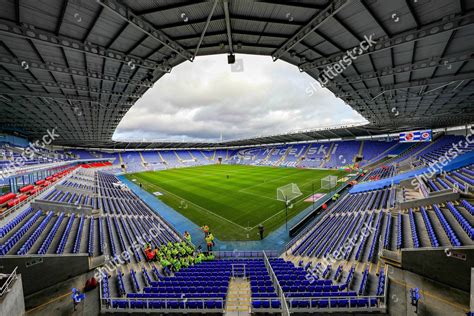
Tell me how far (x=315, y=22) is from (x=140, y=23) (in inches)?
288

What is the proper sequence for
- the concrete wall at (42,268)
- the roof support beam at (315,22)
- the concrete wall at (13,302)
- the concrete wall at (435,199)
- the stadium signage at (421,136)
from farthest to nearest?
the stadium signage at (421,136)
the concrete wall at (435,199)
the concrete wall at (42,268)
the roof support beam at (315,22)
the concrete wall at (13,302)

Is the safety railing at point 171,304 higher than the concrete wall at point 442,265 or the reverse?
the reverse

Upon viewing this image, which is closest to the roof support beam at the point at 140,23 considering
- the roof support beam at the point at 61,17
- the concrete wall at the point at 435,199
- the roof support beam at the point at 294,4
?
the roof support beam at the point at 61,17

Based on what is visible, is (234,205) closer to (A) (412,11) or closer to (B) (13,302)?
(B) (13,302)

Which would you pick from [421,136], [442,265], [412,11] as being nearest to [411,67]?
[412,11]

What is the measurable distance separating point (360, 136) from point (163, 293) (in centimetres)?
6318

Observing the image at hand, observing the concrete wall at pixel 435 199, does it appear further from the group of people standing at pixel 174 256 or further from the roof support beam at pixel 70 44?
the roof support beam at pixel 70 44

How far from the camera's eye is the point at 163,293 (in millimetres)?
7879

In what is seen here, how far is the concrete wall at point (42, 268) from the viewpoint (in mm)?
7969

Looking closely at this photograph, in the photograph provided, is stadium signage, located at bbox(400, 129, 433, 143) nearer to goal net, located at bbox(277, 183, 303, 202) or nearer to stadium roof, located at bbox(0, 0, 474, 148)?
stadium roof, located at bbox(0, 0, 474, 148)

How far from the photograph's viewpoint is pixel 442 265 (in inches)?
302

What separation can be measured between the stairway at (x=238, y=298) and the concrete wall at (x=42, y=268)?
7.33 meters

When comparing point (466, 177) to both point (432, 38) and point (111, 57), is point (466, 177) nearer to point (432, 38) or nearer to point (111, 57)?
point (432, 38)

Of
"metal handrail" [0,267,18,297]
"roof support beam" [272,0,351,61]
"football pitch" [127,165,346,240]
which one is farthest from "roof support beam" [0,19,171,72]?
"football pitch" [127,165,346,240]
